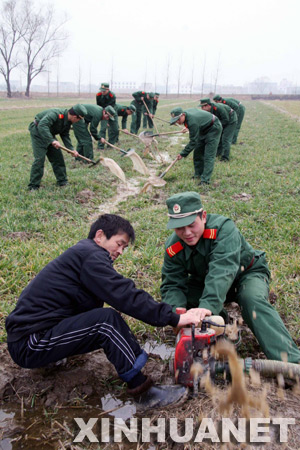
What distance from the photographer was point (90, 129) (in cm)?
912

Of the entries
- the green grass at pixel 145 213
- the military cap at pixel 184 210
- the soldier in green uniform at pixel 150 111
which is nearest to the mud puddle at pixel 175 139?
the soldier in green uniform at pixel 150 111

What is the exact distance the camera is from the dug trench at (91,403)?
→ 205cm

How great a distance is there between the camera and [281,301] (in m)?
3.38

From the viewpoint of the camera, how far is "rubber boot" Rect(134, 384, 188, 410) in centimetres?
226

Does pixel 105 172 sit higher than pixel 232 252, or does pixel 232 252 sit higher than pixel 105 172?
pixel 232 252

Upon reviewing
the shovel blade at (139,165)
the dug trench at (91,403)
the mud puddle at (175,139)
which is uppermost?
the shovel blade at (139,165)

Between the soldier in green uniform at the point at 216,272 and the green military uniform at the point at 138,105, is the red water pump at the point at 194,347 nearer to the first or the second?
the soldier in green uniform at the point at 216,272

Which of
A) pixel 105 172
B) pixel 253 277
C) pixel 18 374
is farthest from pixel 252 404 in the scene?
pixel 105 172

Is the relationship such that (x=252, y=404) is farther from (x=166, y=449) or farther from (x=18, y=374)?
(x=18, y=374)

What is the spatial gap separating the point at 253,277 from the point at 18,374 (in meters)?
1.94

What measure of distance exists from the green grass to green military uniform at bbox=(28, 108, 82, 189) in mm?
347

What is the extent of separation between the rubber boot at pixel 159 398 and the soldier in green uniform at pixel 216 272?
54 cm

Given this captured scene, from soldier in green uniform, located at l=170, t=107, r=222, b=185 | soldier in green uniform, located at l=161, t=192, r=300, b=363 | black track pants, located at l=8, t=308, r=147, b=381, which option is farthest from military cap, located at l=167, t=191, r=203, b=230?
soldier in green uniform, located at l=170, t=107, r=222, b=185

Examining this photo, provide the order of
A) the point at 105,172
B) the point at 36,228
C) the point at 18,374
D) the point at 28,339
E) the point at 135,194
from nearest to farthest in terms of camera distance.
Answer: the point at 28,339 → the point at 18,374 → the point at 36,228 → the point at 135,194 → the point at 105,172
